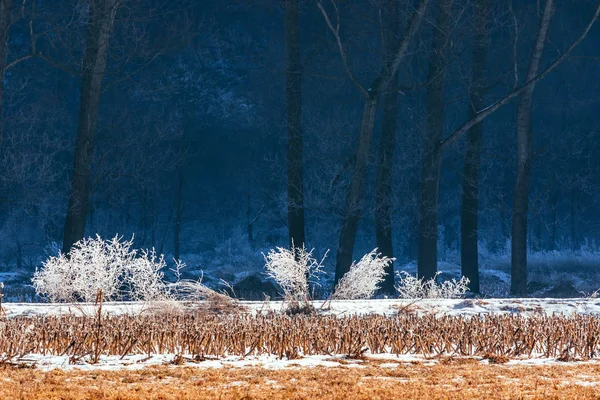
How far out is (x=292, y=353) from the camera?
36.8 ft

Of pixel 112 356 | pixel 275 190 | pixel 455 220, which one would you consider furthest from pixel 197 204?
pixel 112 356

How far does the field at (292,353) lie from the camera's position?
869cm

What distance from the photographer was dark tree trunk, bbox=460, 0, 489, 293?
22.3m

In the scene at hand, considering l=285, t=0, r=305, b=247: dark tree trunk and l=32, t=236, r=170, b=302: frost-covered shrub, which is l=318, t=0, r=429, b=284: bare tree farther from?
l=32, t=236, r=170, b=302: frost-covered shrub

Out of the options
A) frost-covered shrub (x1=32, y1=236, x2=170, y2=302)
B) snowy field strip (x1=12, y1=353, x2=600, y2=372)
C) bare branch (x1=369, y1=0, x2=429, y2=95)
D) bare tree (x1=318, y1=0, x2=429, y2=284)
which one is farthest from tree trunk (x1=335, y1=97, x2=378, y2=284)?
snowy field strip (x1=12, y1=353, x2=600, y2=372)

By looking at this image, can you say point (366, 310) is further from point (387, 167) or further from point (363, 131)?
point (387, 167)

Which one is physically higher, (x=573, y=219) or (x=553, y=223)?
(x=573, y=219)

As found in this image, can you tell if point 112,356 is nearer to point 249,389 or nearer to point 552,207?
point 249,389

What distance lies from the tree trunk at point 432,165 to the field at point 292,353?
7.50m

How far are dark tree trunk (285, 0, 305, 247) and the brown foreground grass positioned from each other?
37.3 ft

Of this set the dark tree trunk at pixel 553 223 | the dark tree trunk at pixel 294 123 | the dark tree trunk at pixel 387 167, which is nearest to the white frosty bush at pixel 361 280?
the dark tree trunk at pixel 294 123

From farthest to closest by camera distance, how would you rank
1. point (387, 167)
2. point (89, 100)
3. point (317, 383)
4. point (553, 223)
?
point (553, 223) → point (387, 167) → point (89, 100) → point (317, 383)

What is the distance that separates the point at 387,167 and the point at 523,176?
11.6ft

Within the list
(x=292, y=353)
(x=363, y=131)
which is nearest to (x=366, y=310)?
(x=292, y=353)
